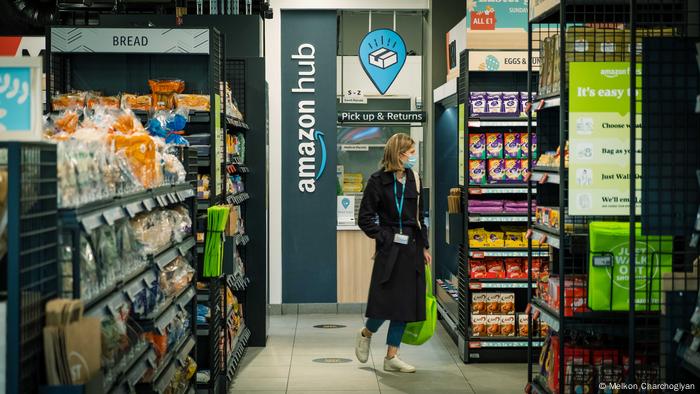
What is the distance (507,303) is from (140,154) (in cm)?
451

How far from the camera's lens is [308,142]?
1070 centimetres

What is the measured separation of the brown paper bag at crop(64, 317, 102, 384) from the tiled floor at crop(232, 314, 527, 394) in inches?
157

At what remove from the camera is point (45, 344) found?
9.10 ft

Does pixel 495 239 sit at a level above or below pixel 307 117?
below

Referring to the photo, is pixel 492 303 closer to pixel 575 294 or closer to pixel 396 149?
pixel 396 149

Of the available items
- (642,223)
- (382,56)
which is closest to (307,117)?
(382,56)

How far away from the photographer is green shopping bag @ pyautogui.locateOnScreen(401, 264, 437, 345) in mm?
7504

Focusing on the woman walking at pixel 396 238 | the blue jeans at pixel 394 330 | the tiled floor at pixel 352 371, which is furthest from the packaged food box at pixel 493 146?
the tiled floor at pixel 352 371

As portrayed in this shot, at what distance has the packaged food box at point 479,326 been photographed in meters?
7.88

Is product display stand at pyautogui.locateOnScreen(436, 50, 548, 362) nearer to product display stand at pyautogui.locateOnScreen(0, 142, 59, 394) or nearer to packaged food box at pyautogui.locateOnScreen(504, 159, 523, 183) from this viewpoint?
packaged food box at pyautogui.locateOnScreen(504, 159, 523, 183)

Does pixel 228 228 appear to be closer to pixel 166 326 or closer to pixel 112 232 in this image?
pixel 166 326

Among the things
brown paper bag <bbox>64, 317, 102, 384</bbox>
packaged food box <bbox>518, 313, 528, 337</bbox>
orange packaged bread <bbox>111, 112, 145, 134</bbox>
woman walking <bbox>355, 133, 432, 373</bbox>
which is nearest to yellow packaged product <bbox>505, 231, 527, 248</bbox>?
packaged food box <bbox>518, 313, 528, 337</bbox>

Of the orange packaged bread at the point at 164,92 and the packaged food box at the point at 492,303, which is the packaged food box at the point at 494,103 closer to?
the packaged food box at the point at 492,303

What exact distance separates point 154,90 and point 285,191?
15.0ft
